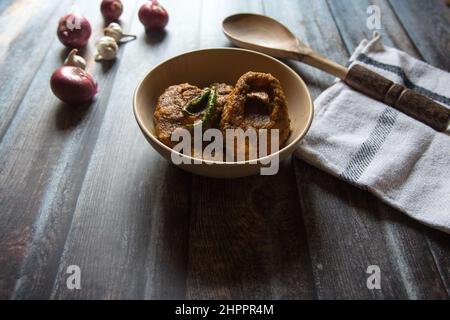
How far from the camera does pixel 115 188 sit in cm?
86

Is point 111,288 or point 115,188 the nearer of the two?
point 111,288

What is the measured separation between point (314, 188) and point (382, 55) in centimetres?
61

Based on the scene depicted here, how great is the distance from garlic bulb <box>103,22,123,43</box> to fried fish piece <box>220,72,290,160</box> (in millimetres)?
581

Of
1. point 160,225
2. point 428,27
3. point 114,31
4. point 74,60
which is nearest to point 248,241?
point 160,225

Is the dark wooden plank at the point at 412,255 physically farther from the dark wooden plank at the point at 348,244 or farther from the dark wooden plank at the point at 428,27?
the dark wooden plank at the point at 428,27

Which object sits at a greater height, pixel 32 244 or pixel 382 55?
pixel 382 55

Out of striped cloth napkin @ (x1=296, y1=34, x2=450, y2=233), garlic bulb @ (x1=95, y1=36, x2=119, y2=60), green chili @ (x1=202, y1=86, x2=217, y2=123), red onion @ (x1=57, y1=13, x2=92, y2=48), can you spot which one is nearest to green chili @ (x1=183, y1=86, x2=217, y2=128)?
green chili @ (x1=202, y1=86, x2=217, y2=123)

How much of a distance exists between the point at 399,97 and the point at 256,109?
1.42ft

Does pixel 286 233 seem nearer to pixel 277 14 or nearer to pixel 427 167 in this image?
pixel 427 167

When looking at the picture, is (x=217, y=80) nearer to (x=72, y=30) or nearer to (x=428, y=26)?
(x=72, y=30)

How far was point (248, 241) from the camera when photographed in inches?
30.5

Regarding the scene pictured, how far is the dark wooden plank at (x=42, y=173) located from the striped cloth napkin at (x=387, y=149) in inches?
21.8

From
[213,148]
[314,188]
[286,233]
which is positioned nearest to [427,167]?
[314,188]

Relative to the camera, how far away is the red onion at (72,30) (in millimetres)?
1198
